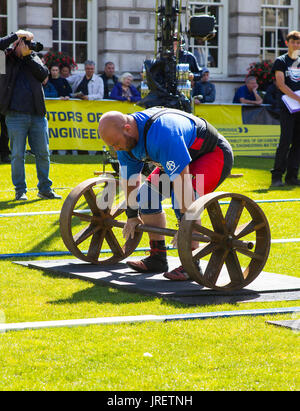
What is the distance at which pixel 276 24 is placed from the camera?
24.0 m

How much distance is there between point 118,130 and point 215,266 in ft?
3.65

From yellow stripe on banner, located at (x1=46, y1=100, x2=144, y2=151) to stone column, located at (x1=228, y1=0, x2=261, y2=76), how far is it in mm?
6837

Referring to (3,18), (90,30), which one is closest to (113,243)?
(3,18)

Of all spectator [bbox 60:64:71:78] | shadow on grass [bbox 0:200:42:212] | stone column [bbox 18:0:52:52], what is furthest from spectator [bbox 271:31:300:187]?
stone column [bbox 18:0:52:52]

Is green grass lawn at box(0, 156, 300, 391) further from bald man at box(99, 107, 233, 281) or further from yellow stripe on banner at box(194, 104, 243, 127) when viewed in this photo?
yellow stripe on banner at box(194, 104, 243, 127)

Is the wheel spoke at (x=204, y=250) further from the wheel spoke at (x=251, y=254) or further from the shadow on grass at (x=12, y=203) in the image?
the shadow on grass at (x=12, y=203)

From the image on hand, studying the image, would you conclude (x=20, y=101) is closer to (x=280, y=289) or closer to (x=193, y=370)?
(x=280, y=289)

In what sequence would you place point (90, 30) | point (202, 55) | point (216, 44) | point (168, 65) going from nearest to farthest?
point (168, 65)
point (90, 30)
point (202, 55)
point (216, 44)

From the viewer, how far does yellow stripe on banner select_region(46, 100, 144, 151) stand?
1634 cm

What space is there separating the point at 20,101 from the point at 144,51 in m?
11.6

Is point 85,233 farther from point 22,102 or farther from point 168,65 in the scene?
point 168,65

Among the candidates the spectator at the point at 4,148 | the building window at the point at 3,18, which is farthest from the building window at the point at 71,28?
the spectator at the point at 4,148

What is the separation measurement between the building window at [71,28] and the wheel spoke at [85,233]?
49.1ft

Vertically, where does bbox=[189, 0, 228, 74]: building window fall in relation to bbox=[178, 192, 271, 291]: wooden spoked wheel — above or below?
above
